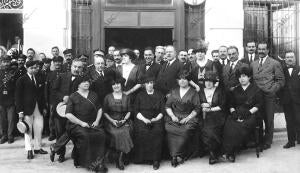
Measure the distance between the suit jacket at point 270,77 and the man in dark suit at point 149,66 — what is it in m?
1.70

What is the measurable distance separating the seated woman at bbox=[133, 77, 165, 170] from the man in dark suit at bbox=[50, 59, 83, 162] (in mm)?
1053

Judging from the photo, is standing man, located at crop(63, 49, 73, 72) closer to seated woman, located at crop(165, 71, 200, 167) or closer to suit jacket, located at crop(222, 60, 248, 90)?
seated woman, located at crop(165, 71, 200, 167)

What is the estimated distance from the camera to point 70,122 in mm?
6391

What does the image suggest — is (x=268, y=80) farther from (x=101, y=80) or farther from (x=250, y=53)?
(x=101, y=80)

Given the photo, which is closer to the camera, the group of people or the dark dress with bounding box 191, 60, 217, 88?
the group of people

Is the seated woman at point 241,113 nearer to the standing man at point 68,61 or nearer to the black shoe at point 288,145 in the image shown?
the black shoe at point 288,145

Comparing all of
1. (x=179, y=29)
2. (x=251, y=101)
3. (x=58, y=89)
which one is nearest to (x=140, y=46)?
(x=179, y=29)

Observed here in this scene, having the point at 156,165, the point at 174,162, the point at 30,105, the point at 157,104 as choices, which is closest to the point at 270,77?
the point at 157,104

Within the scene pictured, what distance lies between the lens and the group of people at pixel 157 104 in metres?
6.40

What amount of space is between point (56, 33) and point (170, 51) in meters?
3.30

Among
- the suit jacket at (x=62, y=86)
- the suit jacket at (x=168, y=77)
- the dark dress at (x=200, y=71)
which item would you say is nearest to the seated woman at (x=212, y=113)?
the dark dress at (x=200, y=71)

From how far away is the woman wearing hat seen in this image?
700 centimetres

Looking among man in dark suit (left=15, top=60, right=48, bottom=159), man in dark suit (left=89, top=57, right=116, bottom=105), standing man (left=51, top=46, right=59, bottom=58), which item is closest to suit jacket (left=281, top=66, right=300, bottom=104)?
man in dark suit (left=89, top=57, right=116, bottom=105)

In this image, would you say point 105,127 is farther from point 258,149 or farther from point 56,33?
point 56,33
